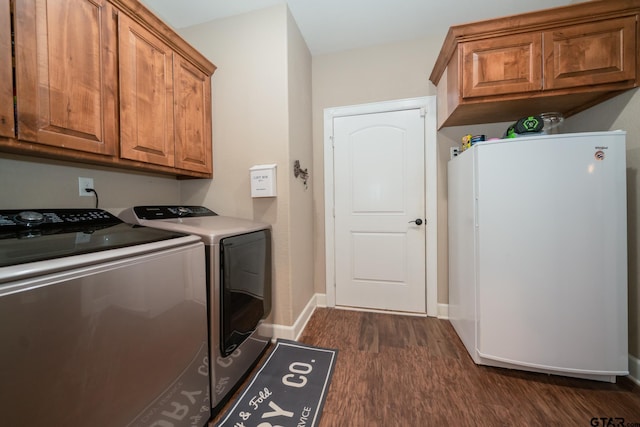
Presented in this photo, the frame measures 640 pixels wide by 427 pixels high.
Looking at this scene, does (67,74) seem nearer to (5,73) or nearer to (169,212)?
(5,73)

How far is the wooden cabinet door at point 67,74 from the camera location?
3.01 feet

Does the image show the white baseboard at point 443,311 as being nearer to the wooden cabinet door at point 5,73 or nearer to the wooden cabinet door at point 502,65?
the wooden cabinet door at point 502,65

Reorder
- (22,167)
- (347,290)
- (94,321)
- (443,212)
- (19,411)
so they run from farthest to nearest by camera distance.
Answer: (347,290) → (443,212) → (22,167) → (94,321) → (19,411)

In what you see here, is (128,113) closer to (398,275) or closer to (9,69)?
(9,69)

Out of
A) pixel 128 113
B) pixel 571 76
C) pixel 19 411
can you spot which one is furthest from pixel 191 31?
pixel 571 76

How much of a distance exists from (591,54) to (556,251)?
1257mm

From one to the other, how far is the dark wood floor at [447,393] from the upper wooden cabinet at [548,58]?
1.81 m

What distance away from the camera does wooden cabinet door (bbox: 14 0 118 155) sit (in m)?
0.92

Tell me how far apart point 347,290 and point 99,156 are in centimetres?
220

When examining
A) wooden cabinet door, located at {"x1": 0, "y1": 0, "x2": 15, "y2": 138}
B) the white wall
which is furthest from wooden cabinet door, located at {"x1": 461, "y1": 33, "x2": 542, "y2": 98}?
the white wall

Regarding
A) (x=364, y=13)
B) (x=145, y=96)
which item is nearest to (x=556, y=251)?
(x=364, y=13)

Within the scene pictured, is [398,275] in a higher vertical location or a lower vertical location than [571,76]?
lower

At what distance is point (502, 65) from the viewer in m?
1.55

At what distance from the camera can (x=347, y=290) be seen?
2.42 metres
